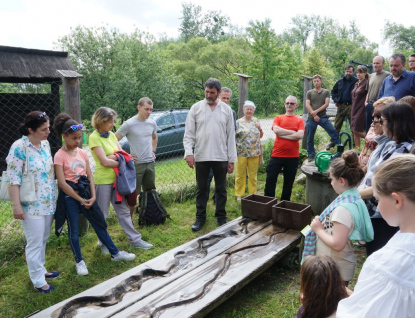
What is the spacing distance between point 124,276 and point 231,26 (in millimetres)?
49596

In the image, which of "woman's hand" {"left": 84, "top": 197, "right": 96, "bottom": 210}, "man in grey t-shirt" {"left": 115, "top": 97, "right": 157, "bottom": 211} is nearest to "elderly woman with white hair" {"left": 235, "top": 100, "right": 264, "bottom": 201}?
"man in grey t-shirt" {"left": 115, "top": 97, "right": 157, "bottom": 211}

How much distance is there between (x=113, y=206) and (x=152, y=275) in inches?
50.4

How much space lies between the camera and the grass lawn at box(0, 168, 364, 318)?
3.19 meters

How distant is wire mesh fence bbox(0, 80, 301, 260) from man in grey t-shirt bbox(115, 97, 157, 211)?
0.80 metres

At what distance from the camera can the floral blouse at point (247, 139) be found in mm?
5605

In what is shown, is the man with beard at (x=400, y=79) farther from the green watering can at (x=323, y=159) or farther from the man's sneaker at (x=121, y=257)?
the man's sneaker at (x=121, y=257)

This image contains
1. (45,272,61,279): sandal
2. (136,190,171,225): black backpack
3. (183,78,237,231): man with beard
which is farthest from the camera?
(136,190,171,225): black backpack

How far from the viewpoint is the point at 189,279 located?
302 cm

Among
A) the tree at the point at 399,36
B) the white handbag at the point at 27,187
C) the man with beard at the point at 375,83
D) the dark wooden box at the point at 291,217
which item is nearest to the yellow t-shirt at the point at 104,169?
the white handbag at the point at 27,187

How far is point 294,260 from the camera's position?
3.88m

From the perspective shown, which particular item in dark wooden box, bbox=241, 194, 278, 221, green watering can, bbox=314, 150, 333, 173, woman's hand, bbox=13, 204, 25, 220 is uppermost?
green watering can, bbox=314, 150, 333, 173

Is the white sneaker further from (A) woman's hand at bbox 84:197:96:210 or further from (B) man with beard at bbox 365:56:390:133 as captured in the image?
(B) man with beard at bbox 365:56:390:133

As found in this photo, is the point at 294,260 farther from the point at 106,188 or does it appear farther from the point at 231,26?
the point at 231,26

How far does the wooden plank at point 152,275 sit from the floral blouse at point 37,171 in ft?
3.20
